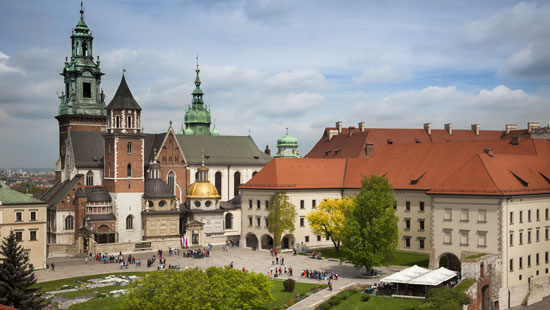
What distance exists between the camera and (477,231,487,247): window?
57.7 meters

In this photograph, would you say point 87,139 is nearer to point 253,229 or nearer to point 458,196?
point 253,229

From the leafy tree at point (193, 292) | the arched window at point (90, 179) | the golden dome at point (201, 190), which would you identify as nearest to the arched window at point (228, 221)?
the golden dome at point (201, 190)

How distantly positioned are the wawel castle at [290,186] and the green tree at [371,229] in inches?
192

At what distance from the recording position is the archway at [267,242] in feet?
263

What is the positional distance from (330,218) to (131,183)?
29060 mm

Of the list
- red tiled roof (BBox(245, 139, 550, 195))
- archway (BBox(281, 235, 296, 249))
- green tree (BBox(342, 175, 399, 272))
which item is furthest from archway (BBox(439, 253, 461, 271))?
archway (BBox(281, 235, 296, 249))

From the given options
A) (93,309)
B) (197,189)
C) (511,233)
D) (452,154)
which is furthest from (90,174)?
(511,233)

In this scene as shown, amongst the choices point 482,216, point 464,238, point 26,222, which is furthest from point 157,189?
point 482,216

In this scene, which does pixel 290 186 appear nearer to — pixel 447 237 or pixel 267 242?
pixel 267 242

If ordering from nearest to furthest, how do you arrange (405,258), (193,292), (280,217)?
(193,292) → (405,258) → (280,217)

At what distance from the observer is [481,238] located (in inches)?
2285

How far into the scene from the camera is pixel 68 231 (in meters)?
81.6

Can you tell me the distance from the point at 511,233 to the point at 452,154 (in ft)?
61.4

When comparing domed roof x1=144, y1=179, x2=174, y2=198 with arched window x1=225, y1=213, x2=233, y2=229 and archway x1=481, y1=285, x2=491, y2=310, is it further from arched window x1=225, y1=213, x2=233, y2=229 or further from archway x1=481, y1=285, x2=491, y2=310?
archway x1=481, y1=285, x2=491, y2=310
